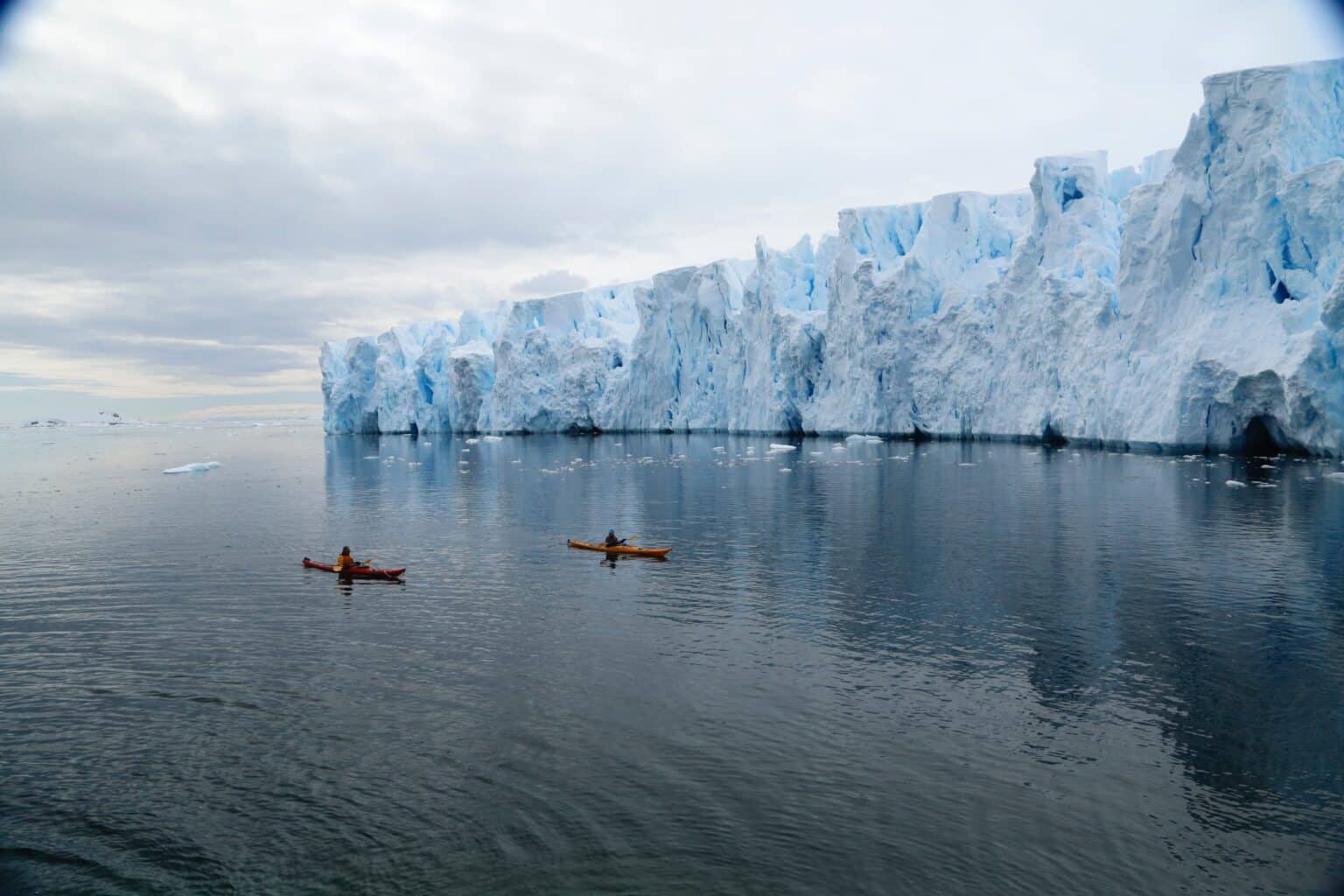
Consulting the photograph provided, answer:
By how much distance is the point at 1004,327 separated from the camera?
195 ft

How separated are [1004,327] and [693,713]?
2123 inches

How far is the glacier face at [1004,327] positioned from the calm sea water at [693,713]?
1856 centimetres

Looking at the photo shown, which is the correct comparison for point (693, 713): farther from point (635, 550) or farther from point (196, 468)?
point (196, 468)

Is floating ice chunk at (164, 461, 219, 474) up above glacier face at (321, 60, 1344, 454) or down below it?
below

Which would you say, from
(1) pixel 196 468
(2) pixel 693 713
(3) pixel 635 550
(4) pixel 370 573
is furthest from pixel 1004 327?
(2) pixel 693 713

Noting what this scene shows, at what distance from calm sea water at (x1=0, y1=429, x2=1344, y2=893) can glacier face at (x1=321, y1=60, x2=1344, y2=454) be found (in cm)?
1856

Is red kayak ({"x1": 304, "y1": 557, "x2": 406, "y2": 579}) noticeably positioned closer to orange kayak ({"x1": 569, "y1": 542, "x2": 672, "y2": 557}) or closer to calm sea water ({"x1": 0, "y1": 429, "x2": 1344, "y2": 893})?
calm sea water ({"x1": 0, "y1": 429, "x2": 1344, "y2": 893})

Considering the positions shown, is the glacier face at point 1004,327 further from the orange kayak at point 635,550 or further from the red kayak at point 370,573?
the red kayak at point 370,573

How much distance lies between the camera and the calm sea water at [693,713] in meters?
8.41

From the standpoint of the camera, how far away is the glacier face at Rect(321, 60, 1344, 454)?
1586 inches

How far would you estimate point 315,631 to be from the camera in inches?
645

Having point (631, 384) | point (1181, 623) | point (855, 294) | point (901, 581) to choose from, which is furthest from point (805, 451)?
point (1181, 623)

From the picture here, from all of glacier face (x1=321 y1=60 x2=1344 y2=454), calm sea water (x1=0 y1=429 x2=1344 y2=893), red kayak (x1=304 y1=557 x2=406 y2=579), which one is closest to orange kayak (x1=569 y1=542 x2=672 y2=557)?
calm sea water (x1=0 y1=429 x2=1344 y2=893)

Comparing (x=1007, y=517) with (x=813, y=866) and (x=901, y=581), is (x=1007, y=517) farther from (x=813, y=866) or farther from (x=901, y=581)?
(x=813, y=866)
